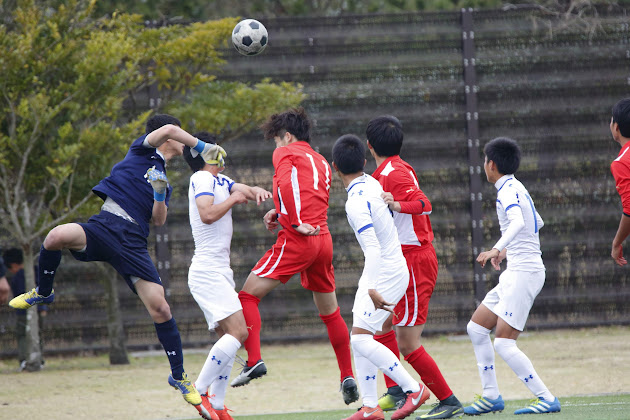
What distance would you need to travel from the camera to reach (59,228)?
611 centimetres

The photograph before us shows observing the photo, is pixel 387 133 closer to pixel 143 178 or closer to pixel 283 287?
pixel 143 178

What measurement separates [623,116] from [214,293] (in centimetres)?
350

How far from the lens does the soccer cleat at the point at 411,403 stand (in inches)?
234

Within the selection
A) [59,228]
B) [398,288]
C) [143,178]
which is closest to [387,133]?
[398,288]

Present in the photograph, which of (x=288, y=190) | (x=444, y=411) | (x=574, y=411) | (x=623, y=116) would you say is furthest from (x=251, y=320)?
(x=623, y=116)

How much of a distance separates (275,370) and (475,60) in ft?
18.1

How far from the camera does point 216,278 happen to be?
6.47 meters

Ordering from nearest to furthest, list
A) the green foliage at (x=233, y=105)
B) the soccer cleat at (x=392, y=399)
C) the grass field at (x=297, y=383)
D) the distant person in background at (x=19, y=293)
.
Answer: the soccer cleat at (x=392, y=399) < the grass field at (x=297, y=383) < the distant person in background at (x=19, y=293) < the green foliage at (x=233, y=105)

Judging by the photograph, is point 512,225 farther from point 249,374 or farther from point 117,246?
point 117,246

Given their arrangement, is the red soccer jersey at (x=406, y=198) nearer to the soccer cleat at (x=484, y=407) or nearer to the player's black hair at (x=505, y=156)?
the player's black hair at (x=505, y=156)

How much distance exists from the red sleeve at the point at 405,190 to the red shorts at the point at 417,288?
1.11 feet

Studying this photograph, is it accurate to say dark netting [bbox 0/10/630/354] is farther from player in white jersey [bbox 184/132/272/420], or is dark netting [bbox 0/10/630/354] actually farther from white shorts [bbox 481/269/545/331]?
white shorts [bbox 481/269/545/331]

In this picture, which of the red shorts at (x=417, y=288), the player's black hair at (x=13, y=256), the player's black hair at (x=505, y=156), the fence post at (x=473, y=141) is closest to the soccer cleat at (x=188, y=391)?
the red shorts at (x=417, y=288)

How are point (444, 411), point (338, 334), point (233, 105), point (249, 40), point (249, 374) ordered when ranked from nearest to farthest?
point (444, 411) → point (249, 374) → point (338, 334) → point (249, 40) → point (233, 105)
